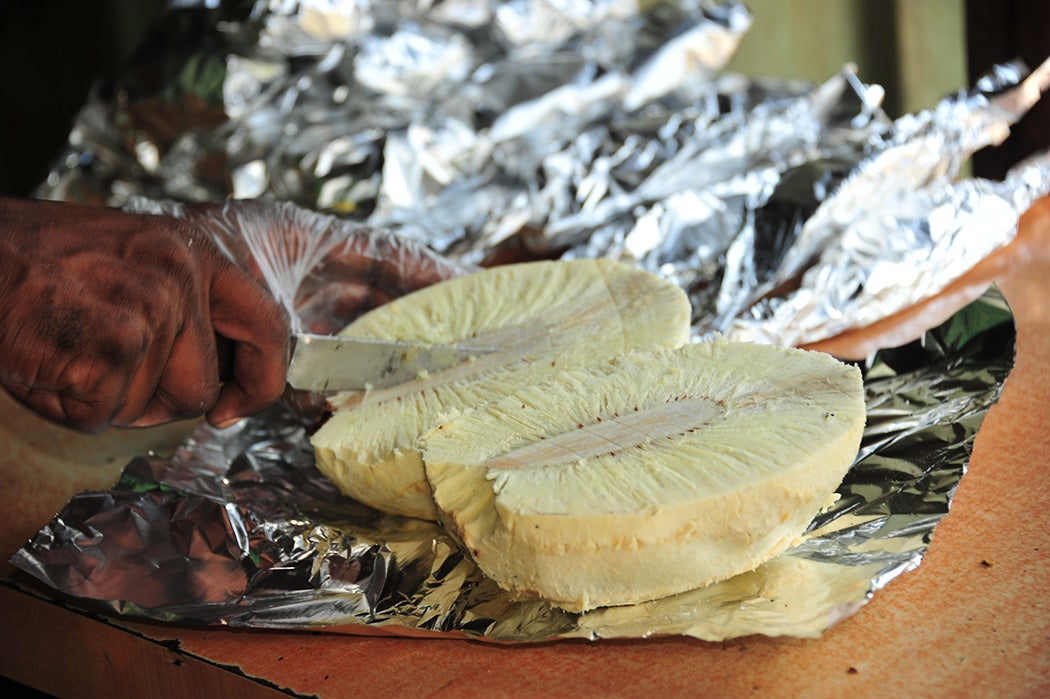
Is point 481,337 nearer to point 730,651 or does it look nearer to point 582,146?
point 730,651

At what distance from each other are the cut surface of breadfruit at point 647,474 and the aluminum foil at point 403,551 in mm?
53

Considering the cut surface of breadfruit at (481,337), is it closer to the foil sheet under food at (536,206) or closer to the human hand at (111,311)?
the foil sheet under food at (536,206)

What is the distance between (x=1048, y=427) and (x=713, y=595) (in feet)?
2.17

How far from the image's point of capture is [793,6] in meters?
3.74

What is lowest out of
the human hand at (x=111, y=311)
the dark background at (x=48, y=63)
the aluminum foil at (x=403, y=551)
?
the dark background at (x=48, y=63)

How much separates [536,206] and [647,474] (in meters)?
1.29

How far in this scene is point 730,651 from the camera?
46.6 inches

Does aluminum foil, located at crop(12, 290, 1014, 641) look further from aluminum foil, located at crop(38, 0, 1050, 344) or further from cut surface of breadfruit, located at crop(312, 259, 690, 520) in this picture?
aluminum foil, located at crop(38, 0, 1050, 344)

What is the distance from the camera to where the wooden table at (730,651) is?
3.69 ft


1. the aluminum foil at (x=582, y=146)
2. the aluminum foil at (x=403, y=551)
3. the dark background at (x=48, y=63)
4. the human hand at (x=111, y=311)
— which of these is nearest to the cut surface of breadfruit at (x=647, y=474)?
the aluminum foil at (x=403, y=551)

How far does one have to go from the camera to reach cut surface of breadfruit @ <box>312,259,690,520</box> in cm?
147

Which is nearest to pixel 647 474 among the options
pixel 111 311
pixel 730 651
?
pixel 730 651

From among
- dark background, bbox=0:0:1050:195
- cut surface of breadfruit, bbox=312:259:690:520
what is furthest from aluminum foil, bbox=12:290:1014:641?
dark background, bbox=0:0:1050:195

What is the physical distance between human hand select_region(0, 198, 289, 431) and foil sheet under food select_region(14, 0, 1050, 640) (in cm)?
23
